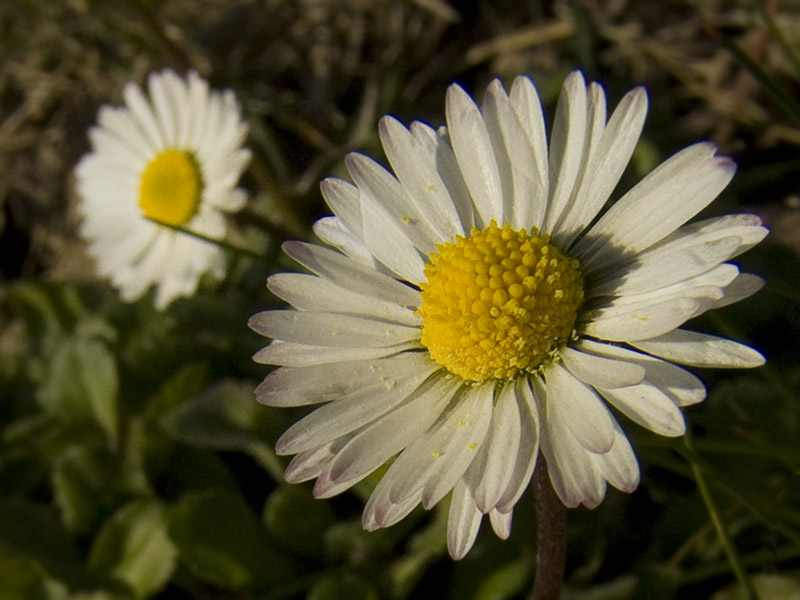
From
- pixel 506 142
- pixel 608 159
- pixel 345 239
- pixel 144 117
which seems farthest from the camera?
pixel 144 117

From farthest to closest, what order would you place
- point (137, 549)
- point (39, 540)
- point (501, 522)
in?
1. point (39, 540)
2. point (137, 549)
3. point (501, 522)

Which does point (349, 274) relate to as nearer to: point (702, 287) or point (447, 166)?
point (447, 166)

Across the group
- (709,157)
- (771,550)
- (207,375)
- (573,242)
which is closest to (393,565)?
(207,375)

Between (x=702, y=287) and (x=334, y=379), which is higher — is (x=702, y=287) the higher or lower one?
the lower one

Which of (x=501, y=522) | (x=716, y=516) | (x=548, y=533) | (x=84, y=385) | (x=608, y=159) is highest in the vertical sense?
(x=84, y=385)

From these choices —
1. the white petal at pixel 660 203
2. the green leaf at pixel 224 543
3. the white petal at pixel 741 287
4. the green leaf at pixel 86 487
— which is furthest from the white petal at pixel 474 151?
the green leaf at pixel 86 487

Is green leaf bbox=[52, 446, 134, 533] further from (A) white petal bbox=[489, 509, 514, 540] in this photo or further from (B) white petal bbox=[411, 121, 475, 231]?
(A) white petal bbox=[489, 509, 514, 540]

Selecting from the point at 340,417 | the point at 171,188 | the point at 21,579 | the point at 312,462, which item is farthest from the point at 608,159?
the point at 21,579

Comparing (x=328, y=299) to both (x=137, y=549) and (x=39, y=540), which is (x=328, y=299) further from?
(x=39, y=540)

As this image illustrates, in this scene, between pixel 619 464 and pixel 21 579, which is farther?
pixel 21 579
